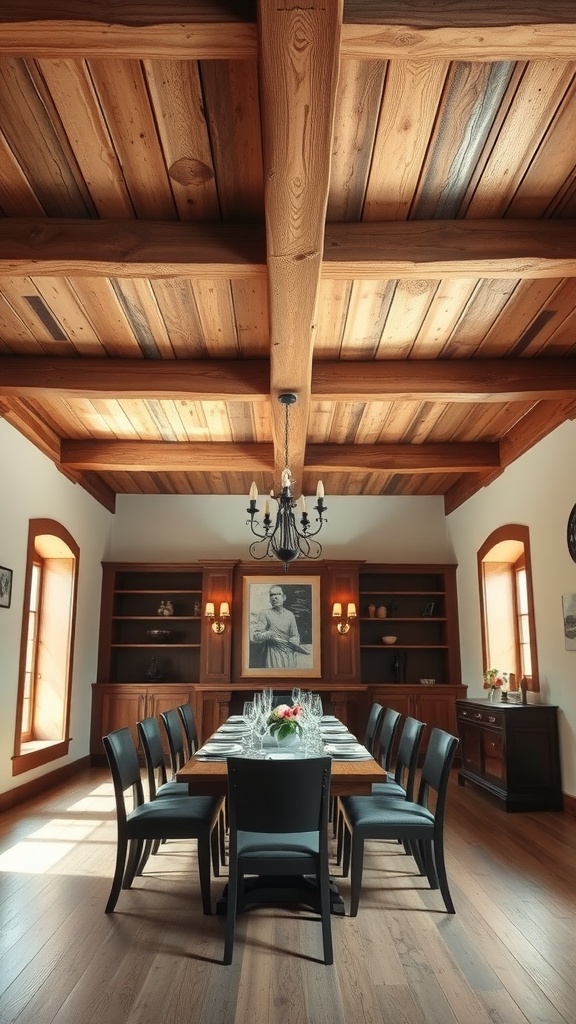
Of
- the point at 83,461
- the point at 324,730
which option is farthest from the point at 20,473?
the point at 324,730

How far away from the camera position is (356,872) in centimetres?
358

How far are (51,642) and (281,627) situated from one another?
104 inches

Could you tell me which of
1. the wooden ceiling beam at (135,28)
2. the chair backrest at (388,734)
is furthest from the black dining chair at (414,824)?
the wooden ceiling beam at (135,28)

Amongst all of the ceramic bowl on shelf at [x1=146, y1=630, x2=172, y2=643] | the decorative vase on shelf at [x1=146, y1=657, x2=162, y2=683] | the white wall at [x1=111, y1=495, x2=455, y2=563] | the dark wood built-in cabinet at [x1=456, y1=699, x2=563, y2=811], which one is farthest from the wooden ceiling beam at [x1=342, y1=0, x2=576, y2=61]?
the decorative vase on shelf at [x1=146, y1=657, x2=162, y2=683]

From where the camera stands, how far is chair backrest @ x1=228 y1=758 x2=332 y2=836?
307cm

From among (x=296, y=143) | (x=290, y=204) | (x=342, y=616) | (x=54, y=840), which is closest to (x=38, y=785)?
(x=54, y=840)

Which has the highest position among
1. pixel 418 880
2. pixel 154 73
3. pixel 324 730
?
pixel 154 73

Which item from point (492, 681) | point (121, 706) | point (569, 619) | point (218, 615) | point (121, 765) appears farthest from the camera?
point (218, 615)

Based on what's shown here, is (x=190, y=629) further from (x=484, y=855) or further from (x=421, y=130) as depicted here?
(x=421, y=130)

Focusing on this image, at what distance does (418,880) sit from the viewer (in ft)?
13.5

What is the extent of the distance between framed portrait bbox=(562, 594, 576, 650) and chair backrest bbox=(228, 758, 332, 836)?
3218 mm

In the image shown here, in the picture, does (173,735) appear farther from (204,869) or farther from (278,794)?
(278,794)

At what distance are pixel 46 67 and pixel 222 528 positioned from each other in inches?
273

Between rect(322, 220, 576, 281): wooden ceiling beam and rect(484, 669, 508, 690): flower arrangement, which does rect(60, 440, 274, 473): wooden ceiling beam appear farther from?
rect(322, 220, 576, 281): wooden ceiling beam
